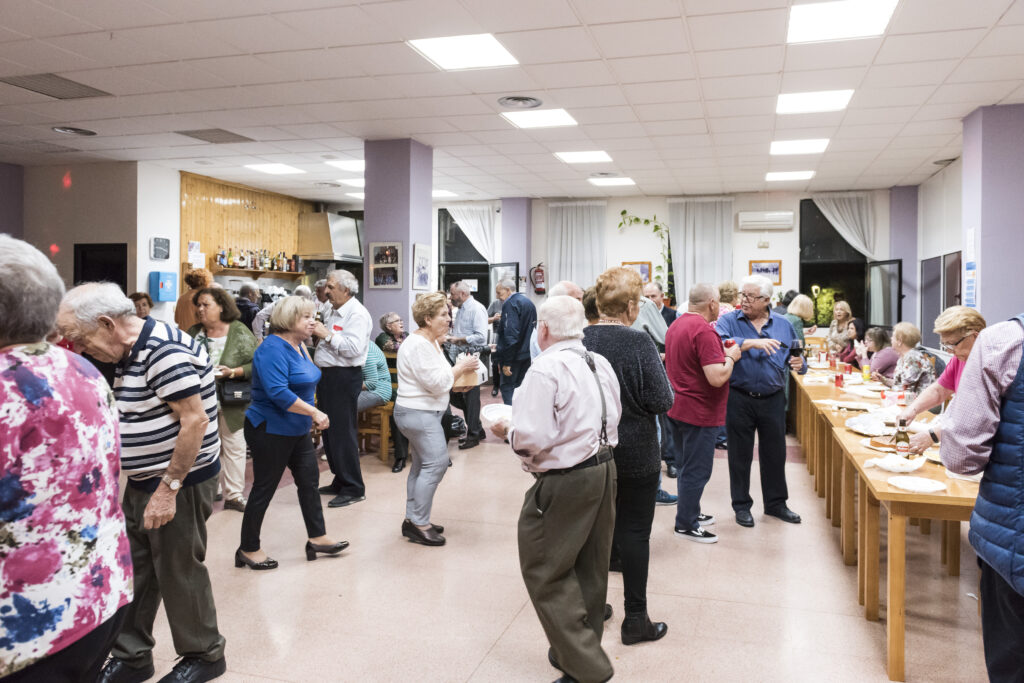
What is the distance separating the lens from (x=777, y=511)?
4.67 metres

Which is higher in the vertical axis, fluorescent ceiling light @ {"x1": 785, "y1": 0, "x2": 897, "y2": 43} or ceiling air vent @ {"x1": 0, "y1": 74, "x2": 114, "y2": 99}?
ceiling air vent @ {"x1": 0, "y1": 74, "x2": 114, "y2": 99}

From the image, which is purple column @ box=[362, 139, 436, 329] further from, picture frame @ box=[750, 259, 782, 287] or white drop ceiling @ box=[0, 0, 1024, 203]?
picture frame @ box=[750, 259, 782, 287]

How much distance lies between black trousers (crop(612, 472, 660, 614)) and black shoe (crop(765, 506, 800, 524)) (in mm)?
2037

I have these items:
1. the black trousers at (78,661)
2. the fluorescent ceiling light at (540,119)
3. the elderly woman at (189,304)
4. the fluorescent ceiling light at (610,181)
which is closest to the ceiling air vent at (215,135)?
the elderly woman at (189,304)

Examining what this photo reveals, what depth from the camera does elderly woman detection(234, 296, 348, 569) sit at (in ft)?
11.8

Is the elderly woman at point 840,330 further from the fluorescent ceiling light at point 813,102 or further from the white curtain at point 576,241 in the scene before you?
the white curtain at point 576,241

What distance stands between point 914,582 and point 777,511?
110 centimetres

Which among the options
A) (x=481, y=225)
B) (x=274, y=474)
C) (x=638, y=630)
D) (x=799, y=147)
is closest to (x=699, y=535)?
(x=638, y=630)

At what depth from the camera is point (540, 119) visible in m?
6.91

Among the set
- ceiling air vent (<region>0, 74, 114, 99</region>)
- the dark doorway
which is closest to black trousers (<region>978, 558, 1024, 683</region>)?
ceiling air vent (<region>0, 74, 114, 99</region>)

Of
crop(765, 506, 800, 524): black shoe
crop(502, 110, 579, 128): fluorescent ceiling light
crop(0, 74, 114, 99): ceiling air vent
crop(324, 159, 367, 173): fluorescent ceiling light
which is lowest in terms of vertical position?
crop(765, 506, 800, 524): black shoe

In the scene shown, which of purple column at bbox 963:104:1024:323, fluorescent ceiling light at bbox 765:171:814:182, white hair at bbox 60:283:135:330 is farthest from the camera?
fluorescent ceiling light at bbox 765:171:814:182

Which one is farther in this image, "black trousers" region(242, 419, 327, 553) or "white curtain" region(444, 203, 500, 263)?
"white curtain" region(444, 203, 500, 263)

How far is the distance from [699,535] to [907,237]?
29.0 feet
